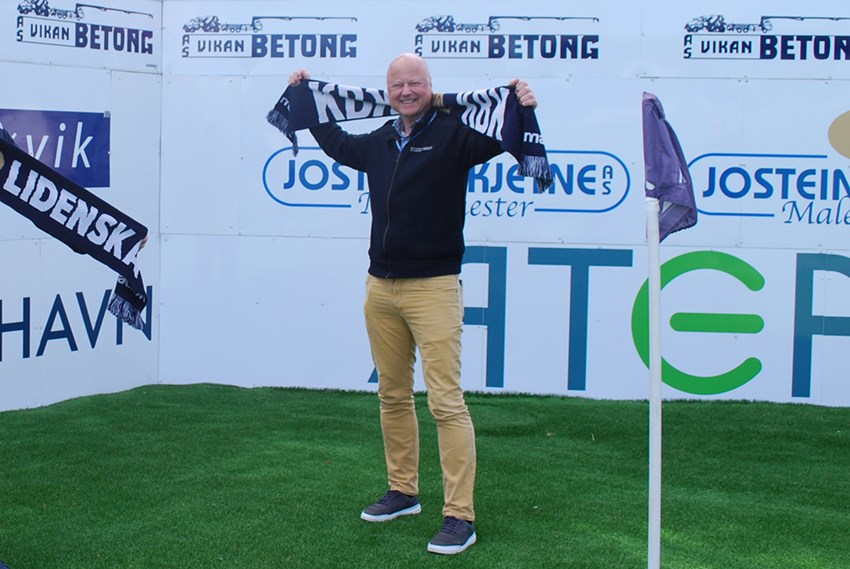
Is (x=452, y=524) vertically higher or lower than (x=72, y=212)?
lower

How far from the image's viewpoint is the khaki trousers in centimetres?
408

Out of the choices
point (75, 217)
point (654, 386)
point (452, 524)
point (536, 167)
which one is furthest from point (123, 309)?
point (654, 386)

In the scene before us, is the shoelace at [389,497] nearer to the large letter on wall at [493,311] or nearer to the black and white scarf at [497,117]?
the black and white scarf at [497,117]

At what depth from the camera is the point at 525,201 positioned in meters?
6.85

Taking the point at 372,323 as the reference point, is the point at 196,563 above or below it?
below

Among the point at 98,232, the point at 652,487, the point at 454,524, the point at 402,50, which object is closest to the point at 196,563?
the point at 454,524

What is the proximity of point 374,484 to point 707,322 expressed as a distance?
2690mm

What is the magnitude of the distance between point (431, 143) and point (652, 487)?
152 centimetres

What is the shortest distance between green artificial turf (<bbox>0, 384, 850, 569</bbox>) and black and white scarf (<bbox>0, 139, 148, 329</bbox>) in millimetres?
889

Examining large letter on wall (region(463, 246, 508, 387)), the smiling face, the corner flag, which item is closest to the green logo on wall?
large letter on wall (region(463, 246, 508, 387))

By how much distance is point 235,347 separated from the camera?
714 cm

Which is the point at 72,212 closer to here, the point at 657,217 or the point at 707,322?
the point at 657,217

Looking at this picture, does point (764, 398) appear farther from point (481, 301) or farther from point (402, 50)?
point (402, 50)

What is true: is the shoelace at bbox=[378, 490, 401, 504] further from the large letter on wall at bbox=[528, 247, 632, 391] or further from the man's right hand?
the large letter on wall at bbox=[528, 247, 632, 391]
